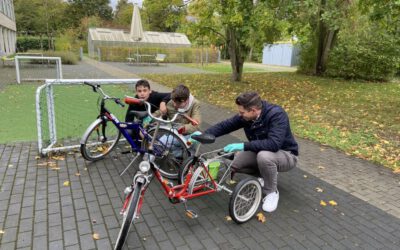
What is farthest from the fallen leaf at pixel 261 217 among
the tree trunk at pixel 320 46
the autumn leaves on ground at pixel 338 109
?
the tree trunk at pixel 320 46

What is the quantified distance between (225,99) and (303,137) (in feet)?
13.9

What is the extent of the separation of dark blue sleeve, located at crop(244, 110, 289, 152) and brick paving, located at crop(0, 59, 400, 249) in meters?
0.75

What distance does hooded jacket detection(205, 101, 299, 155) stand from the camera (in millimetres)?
3426

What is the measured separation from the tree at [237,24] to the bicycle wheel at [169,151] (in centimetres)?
677

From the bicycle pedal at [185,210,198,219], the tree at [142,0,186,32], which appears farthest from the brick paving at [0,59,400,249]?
the tree at [142,0,186,32]

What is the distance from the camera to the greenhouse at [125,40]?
97.8ft

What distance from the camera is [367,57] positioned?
1605 centimetres

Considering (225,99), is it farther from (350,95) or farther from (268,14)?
(350,95)

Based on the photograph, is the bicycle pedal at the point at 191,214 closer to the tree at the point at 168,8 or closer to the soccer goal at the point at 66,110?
the soccer goal at the point at 66,110

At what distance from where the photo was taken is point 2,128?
6574 millimetres

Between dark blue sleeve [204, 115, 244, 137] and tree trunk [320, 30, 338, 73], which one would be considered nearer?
dark blue sleeve [204, 115, 244, 137]

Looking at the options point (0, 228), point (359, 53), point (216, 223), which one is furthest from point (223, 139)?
point (359, 53)

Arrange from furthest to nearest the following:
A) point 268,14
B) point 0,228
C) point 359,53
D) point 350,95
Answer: point 359,53 < point 350,95 < point 268,14 < point 0,228

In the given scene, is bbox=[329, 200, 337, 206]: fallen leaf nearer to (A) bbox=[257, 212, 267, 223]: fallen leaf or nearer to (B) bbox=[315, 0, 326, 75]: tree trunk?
(A) bbox=[257, 212, 267, 223]: fallen leaf
